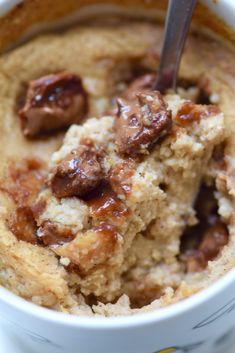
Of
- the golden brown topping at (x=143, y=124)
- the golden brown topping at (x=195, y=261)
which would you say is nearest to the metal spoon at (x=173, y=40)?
the golden brown topping at (x=143, y=124)

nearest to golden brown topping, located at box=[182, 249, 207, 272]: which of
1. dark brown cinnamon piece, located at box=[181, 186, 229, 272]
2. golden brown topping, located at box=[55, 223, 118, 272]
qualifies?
dark brown cinnamon piece, located at box=[181, 186, 229, 272]

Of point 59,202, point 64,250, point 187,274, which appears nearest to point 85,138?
point 59,202

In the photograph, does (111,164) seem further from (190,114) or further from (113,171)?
(190,114)

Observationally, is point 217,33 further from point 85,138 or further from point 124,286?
point 124,286

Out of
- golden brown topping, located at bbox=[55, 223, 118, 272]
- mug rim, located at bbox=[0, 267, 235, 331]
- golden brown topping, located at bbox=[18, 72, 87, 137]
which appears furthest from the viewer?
golden brown topping, located at bbox=[18, 72, 87, 137]

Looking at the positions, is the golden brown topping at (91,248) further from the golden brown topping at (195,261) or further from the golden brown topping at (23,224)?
the golden brown topping at (195,261)

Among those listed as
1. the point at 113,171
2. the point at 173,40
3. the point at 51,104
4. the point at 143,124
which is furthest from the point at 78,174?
the point at 173,40

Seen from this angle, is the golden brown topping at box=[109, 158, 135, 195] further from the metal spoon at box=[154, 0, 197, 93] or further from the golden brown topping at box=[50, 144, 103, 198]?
the metal spoon at box=[154, 0, 197, 93]
